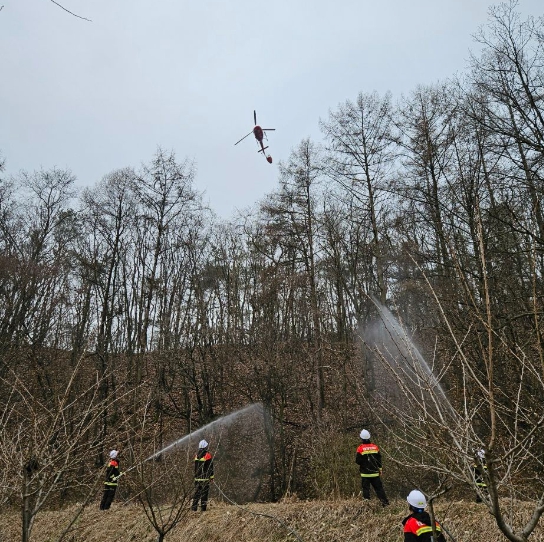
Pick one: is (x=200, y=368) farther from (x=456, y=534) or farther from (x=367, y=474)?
(x=456, y=534)

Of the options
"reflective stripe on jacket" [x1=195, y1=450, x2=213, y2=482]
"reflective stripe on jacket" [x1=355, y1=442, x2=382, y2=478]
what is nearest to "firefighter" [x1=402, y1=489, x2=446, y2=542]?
"reflective stripe on jacket" [x1=355, y1=442, x2=382, y2=478]

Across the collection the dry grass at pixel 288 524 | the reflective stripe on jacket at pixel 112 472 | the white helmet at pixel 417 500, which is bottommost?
the dry grass at pixel 288 524

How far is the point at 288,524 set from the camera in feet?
34.2

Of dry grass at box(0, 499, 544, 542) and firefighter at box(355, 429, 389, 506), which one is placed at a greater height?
firefighter at box(355, 429, 389, 506)

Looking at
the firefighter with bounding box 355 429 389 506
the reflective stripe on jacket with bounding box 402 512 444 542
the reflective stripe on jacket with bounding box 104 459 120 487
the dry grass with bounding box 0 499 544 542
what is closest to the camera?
the reflective stripe on jacket with bounding box 402 512 444 542

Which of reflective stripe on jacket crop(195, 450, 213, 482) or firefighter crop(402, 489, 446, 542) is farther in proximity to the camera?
reflective stripe on jacket crop(195, 450, 213, 482)

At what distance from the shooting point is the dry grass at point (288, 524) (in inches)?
351

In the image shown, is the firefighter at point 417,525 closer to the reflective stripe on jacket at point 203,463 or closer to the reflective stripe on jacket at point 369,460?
the reflective stripe on jacket at point 369,460

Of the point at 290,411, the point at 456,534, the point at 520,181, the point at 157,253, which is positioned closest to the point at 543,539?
the point at 456,534

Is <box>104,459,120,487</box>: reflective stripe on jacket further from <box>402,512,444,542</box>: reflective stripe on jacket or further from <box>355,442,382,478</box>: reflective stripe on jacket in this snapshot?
<box>402,512,444,542</box>: reflective stripe on jacket

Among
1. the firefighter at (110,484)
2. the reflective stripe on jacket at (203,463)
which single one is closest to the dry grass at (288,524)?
the firefighter at (110,484)

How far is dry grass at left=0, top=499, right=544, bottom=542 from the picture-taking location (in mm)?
8914

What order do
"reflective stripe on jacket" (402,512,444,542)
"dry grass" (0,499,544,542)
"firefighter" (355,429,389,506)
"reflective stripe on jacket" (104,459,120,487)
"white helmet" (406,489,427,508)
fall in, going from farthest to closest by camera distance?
"reflective stripe on jacket" (104,459,120,487)
"firefighter" (355,429,389,506)
"dry grass" (0,499,544,542)
"white helmet" (406,489,427,508)
"reflective stripe on jacket" (402,512,444,542)

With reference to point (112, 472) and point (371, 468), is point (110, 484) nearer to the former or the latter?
point (112, 472)
